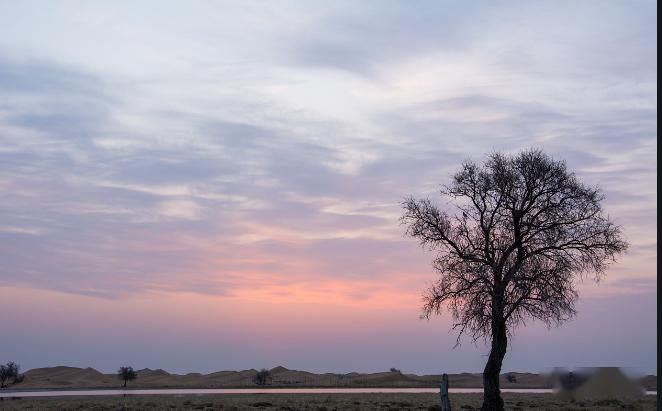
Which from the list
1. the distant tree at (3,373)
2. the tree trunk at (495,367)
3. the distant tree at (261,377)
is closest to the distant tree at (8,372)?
the distant tree at (3,373)

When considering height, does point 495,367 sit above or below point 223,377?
above

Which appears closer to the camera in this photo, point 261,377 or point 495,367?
point 495,367

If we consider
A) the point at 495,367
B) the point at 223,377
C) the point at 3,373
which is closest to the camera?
the point at 495,367

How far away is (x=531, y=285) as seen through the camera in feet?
110

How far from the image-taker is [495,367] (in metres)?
35.1

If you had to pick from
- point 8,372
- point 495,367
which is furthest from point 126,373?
point 495,367

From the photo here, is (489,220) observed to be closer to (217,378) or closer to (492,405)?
(492,405)

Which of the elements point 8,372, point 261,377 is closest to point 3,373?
point 8,372

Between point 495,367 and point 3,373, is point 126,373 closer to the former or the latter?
point 3,373

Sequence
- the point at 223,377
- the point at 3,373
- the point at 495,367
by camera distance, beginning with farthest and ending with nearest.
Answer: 1. the point at 223,377
2. the point at 3,373
3. the point at 495,367

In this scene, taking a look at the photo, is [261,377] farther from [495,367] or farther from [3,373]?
[495,367]

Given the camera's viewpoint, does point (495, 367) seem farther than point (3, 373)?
No

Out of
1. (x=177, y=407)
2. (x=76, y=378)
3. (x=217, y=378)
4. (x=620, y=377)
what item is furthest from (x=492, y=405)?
(x=76, y=378)

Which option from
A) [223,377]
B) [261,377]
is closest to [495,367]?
[261,377]
